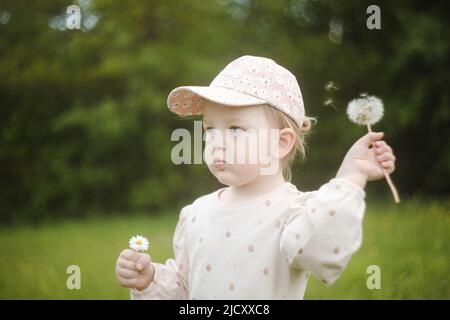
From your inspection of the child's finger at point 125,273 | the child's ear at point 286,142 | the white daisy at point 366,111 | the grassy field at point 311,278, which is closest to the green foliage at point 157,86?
the grassy field at point 311,278

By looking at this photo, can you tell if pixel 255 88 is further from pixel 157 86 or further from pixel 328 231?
pixel 157 86

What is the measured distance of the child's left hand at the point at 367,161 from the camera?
1288 mm

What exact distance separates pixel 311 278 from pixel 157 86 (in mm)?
2706

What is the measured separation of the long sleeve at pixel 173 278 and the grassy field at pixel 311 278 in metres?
1.21

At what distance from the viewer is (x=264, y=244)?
4.53 ft

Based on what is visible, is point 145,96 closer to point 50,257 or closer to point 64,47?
point 64,47

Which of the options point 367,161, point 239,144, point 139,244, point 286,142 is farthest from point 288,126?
point 139,244

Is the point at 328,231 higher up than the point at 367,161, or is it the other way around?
the point at 367,161

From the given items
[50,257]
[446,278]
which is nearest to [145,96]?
[50,257]

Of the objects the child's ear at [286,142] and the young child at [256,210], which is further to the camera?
the child's ear at [286,142]

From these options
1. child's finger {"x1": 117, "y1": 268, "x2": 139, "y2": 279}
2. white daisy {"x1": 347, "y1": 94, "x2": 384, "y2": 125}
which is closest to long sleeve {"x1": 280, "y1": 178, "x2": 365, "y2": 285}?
white daisy {"x1": 347, "y1": 94, "x2": 384, "y2": 125}

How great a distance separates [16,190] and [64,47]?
1.30 m

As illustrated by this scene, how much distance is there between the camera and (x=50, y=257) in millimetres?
3670

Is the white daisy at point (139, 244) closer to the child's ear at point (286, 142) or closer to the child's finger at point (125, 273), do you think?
the child's finger at point (125, 273)
